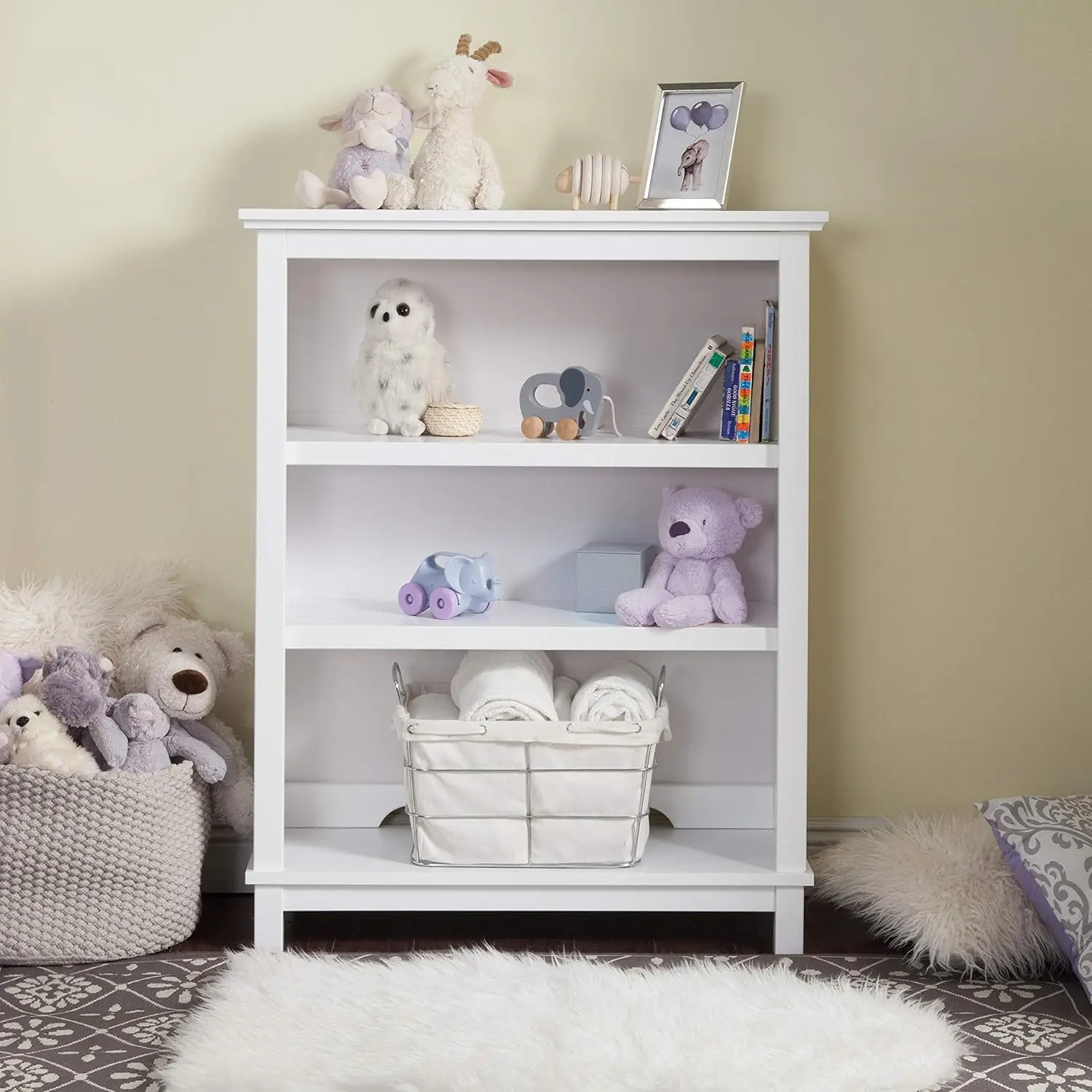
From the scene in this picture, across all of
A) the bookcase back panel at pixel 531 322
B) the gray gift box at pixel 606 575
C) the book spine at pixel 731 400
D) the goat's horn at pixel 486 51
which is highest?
the goat's horn at pixel 486 51

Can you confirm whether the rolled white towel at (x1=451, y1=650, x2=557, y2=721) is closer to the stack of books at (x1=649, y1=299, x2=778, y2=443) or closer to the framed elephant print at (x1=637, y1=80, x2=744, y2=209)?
the stack of books at (x1=649, y1=299, x2=778, y2=443)

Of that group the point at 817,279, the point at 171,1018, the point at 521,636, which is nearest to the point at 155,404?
the point at 521,636

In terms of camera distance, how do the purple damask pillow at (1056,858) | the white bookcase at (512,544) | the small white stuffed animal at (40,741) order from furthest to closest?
the white bookcase at (512,544) → the small white stuffed animal at (40,741) → the purple damask pillow at (1056,858)

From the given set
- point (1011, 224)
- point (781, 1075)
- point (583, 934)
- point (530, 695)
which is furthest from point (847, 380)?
point (781, 1075)

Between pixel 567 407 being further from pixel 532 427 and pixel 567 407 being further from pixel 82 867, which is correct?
pixel 82 867

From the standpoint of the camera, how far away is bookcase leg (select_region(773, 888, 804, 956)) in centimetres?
185

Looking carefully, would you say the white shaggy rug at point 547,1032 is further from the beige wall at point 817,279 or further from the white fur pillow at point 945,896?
the beige wall at point 817,279

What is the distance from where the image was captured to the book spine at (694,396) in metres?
1.88

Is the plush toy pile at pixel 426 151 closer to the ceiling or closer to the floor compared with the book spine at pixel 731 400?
closer to the ceiling

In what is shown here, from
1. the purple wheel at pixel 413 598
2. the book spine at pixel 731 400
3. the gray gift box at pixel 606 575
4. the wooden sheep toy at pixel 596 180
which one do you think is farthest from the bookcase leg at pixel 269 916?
the wooden sheep toy at pixel 596 180

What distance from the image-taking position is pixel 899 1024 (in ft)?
4.91

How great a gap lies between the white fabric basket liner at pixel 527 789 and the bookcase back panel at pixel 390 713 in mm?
265

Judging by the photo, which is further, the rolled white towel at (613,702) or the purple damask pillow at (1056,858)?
the rolled white towel at (613,702)

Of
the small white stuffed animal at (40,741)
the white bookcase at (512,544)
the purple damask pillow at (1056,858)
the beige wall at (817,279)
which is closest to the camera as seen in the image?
the purple damask pillow at (1056,858)
